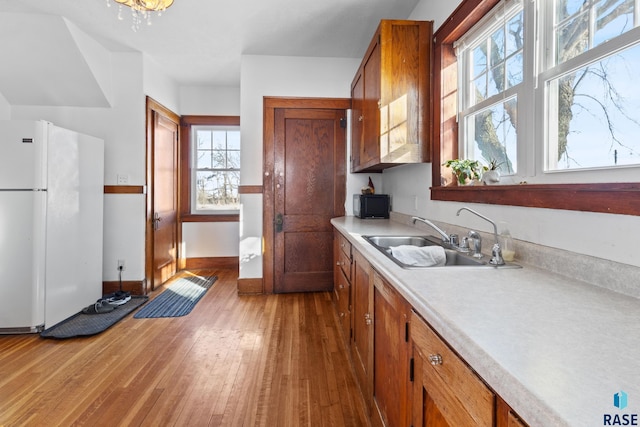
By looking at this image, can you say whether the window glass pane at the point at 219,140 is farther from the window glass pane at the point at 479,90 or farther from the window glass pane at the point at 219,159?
the window glass pane at the point at 479,90

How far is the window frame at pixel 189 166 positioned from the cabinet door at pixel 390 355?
376cm

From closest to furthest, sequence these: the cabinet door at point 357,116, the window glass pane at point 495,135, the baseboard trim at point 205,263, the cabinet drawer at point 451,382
→ 1. the cabinet drawer at point 451,382
2. the window glass pane at point 495,135
3. the cabinet door at point 357,116
4. the baseboard trim at point 205,263

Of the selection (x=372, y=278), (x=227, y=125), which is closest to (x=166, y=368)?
(x=372, y=278)

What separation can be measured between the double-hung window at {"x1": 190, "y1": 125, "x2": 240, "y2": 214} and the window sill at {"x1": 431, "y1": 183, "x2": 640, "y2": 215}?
389 centimetres

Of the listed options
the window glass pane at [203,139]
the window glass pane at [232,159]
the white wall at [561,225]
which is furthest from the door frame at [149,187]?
the white wall at [561,225]

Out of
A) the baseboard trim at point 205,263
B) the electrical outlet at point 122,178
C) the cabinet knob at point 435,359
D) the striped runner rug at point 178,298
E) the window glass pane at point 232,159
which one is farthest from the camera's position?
the window glass pane at point 232,159

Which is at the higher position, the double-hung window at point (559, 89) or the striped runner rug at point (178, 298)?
the double-hung window at point (559, 89)

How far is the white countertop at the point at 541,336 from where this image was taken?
0.46 m

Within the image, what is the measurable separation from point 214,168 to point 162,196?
3.35 feet

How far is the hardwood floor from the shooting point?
1659 millimetres

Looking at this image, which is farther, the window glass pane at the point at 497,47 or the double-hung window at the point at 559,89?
the window glass pane at the point at 497,47

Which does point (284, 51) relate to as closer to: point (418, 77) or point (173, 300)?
point (418, 77)

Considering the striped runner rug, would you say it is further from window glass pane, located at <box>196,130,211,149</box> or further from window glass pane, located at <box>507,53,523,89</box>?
window glass pane, located at <box>507,53,523,89</box>

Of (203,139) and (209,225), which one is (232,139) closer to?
(203,139)
